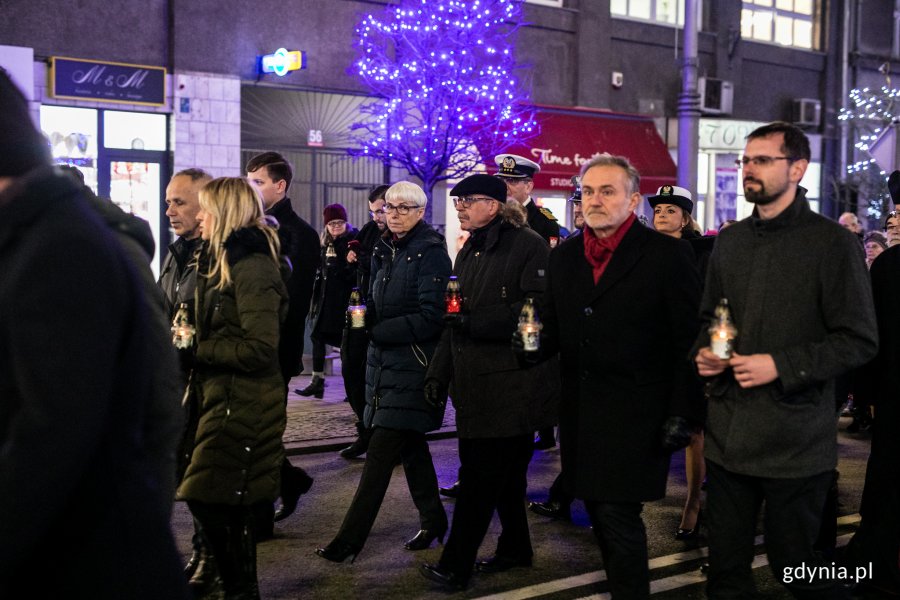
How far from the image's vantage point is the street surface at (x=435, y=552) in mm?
5941

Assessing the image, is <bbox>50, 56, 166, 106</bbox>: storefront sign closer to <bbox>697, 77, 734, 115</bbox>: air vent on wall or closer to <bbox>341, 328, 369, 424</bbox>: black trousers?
<bbox>341, 328, 369, 424</bbox>: black trousers

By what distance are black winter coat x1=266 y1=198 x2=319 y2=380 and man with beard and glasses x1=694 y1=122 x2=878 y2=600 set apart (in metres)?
3.15

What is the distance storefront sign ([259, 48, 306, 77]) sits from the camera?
683 inches

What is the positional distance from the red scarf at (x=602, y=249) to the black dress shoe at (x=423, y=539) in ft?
7.38

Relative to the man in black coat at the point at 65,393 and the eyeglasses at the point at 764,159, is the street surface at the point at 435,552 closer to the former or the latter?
the eyeglasses at the point at 764,159

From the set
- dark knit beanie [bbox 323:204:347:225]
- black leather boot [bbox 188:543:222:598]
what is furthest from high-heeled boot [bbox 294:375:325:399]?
black leather boot [bbox 188:543:222:598]

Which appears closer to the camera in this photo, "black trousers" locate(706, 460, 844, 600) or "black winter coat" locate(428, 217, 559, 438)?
"black trousers" locate(706, 460, 844, 600)

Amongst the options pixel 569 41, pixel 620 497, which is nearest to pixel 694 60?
pixel 569 41

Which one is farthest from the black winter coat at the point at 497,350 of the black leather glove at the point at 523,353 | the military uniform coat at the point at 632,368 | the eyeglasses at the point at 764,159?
the eyeglasses at the point at 764,159

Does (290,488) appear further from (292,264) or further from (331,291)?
(331,291)

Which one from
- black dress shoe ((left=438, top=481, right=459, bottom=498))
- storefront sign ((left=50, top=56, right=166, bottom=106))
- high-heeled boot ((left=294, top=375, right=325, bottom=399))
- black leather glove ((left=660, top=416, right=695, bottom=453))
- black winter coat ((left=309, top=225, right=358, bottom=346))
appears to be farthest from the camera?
storefront sign ((left=50, top=56, right=166, bottom=106))

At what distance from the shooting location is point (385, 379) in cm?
647

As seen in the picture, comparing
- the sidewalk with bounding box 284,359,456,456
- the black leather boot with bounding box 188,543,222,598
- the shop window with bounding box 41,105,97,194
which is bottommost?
the sidewalk with bounding box 284,359,456,456

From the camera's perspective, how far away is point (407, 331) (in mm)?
6434
